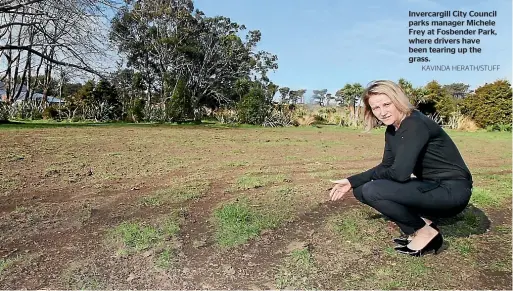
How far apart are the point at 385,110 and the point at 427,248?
0.85 metres

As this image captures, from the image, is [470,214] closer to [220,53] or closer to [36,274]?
[36,274]

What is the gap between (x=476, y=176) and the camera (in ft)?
17.2

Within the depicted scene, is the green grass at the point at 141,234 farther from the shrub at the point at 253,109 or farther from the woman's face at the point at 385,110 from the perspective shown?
the shrub at the point at 253,109

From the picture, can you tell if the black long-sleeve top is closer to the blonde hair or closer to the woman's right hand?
the blonde hair

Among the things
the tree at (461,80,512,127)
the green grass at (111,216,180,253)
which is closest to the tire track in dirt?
the green grass at (111,216,180,253)

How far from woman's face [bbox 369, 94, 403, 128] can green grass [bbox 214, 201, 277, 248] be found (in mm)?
1062

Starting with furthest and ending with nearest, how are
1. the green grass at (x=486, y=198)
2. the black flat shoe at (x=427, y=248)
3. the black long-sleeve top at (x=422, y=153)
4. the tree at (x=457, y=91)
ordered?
the tree at (x=457, y=91), the green grass at (x=486, y=198), the black flat shoe at (x=427, y=248), the black long-sleeve top at (x=422, y=153)

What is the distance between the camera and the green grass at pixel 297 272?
1951 millimetres

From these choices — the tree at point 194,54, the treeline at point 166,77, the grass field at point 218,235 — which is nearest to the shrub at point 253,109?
the treeline at point 166,77

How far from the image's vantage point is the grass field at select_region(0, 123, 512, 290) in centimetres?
203

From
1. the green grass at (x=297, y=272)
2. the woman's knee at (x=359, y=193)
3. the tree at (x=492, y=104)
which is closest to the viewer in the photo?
the green grass at (x=297, y=272)

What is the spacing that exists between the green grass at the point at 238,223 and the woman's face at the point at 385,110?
1062mm

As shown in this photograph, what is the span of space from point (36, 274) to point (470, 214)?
3015 mm

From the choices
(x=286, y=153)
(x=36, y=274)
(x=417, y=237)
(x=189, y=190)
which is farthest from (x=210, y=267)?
(x=286, y=153)
